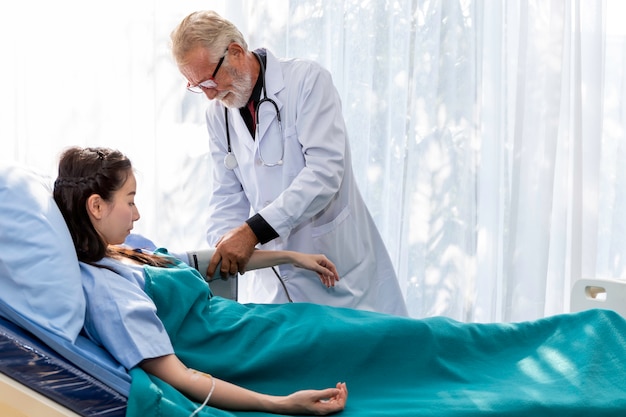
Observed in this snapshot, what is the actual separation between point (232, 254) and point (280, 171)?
336 millimetres

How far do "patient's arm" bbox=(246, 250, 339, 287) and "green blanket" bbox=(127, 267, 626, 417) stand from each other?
266 mm

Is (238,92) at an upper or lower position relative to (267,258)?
upper

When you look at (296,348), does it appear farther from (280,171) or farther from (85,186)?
(280,171)

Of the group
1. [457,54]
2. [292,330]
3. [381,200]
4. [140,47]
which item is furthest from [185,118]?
[292,330]

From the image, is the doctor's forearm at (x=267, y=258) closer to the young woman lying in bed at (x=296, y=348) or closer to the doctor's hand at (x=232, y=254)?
the doctor's hand at (x=232, y=254)

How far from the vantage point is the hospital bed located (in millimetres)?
1253

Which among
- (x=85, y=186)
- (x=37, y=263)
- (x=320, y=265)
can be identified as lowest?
(x=320, y=265)

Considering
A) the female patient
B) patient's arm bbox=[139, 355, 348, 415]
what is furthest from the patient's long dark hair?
patient's arm bbox=[139, 355, 348, 415]

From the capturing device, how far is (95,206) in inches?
62.8

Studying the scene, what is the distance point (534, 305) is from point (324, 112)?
1609mm

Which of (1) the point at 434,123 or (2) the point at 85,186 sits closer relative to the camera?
(2) the point at 85,186

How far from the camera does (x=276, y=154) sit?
2230 mm

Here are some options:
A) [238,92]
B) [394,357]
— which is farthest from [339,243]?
[394,357]

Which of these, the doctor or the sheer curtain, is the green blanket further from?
the sheer curtain
